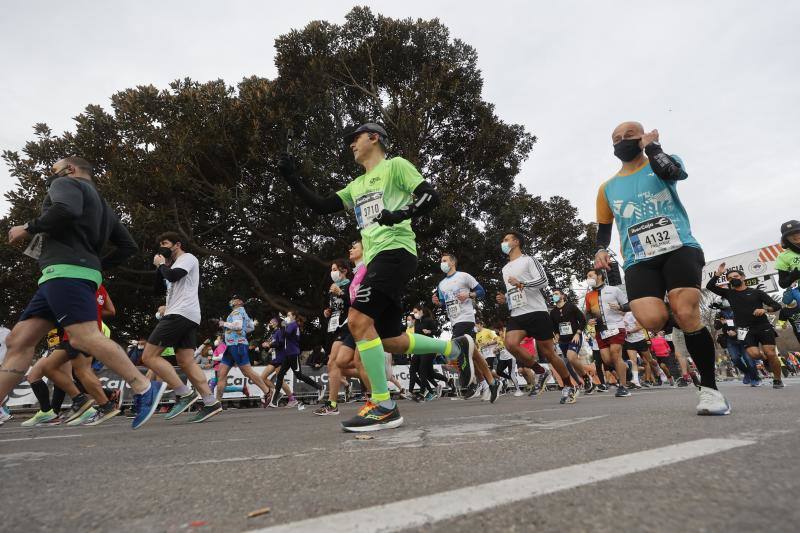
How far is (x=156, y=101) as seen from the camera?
15.8 m

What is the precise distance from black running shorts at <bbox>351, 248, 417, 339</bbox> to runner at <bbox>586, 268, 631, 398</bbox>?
5.93 metres

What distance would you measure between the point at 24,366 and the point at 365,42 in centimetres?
1724

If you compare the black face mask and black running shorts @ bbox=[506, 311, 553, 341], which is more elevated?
the black face mask

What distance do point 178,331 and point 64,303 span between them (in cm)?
205

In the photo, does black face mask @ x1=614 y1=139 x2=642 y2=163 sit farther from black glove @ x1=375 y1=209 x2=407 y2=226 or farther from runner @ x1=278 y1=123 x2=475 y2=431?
black glove @ x1=375 y1=209 x2=407 y2=226

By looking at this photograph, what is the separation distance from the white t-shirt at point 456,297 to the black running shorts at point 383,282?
417 centimetres

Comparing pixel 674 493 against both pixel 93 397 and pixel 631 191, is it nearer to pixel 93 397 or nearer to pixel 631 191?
pixel 631 191

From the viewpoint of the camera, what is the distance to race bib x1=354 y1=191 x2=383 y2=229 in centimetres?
387

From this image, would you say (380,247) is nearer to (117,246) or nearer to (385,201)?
(385,201)

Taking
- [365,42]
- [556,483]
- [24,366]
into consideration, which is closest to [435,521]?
[556,483]

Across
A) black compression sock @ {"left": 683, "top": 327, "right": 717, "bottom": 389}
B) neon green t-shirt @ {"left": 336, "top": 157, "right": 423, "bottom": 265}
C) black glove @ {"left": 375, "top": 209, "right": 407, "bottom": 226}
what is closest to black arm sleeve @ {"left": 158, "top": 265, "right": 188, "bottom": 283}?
neon green t-shirt @ {"left": 336, "top": 157, "right": 423, "bottom": 265}

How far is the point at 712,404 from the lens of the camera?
3.21 m

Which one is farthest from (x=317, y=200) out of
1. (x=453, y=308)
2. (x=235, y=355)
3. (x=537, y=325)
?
(x=235, y=355)

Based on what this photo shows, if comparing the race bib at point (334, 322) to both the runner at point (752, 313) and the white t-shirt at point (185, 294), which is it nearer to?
the white t-shirt at point (185, 294)
